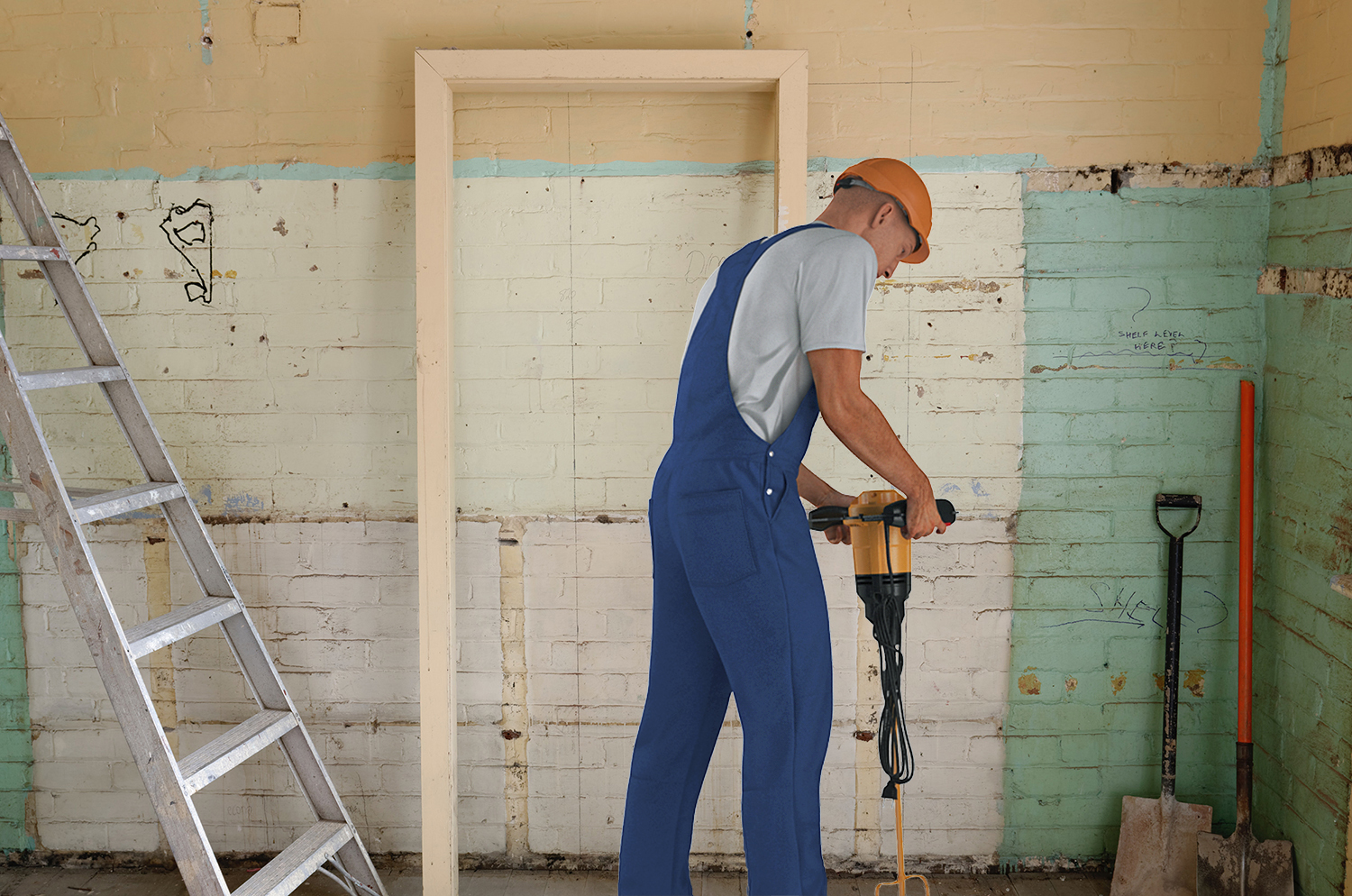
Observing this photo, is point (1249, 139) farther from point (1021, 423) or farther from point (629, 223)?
point (629, 223)

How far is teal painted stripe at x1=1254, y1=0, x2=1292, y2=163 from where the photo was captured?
8.32 ft

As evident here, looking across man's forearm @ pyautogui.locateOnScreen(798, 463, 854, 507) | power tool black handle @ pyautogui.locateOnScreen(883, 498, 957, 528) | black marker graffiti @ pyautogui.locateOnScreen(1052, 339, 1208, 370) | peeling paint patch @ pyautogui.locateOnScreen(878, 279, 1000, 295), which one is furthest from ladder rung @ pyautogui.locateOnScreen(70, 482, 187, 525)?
black marker graffiti @ pyautogui.locateOnScreen(1052, 339, 1208, 370)

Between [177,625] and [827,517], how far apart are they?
158cm

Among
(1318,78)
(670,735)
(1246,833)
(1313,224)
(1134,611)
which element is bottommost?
(1246,833)

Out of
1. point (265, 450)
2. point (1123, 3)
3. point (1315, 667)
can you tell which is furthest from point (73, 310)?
point (1315, 667)

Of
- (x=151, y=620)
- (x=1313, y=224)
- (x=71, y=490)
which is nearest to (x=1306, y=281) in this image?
(x=1313, y=224)

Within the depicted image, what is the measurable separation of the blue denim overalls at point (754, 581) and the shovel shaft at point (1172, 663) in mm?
1246

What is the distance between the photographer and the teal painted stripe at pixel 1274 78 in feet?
8.32

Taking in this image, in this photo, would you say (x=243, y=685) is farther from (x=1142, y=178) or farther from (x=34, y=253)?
(x=1142, y=178)

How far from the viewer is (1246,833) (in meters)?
2.51

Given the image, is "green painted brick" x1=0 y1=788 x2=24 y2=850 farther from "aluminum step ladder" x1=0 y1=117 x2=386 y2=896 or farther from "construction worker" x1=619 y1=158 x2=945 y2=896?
"construction worker" x1=619 y1=158 x2=945 y2=896

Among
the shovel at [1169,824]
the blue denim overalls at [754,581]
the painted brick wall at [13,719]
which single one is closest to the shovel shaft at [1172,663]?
the shovel at [1169,824]

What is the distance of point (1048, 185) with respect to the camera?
2.59 m

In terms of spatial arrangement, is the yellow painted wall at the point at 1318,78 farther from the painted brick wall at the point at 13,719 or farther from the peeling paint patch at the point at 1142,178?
the painted brick wall at the point at 13,719
